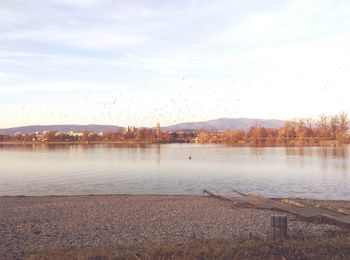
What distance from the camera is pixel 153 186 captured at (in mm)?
33406

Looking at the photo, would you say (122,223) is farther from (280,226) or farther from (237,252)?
(237,252)

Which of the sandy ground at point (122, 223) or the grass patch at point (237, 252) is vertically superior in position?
the grass patch at point (237, 252)

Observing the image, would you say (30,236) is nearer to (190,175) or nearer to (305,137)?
(190,175)

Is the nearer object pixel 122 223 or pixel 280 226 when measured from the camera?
pixel 280 226

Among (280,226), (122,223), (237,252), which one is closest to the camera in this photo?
(237,252)

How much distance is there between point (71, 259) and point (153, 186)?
80.8ft

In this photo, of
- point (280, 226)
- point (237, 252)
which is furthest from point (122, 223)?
point (237, 252)

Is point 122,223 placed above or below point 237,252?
below

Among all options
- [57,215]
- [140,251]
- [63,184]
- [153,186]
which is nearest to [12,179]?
[63,184]

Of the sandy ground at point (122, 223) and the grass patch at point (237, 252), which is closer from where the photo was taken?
the grass patch at point (237, 252)

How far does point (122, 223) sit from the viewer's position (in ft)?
52.7

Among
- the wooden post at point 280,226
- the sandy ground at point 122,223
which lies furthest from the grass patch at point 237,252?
the sandy ground at point 122,223

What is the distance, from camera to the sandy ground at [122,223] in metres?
12.6

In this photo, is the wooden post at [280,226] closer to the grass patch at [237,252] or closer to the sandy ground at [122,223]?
the sandy ground at [122,223]
